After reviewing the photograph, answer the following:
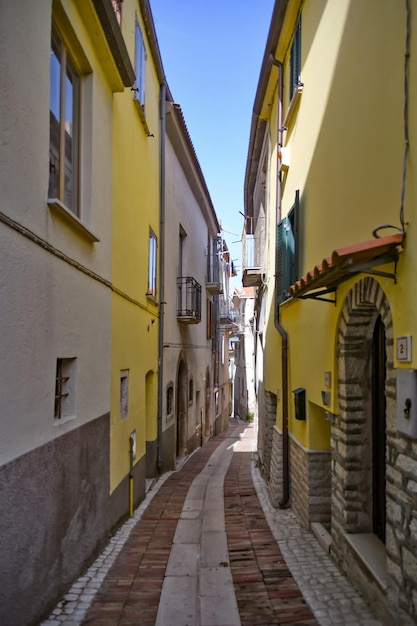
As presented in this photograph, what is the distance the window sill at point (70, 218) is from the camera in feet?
14.2

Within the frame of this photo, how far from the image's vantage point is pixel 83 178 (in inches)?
224

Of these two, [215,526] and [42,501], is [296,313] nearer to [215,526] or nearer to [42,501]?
[215,526]

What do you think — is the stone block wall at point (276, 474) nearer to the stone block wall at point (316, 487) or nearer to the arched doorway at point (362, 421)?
the stone block wall at point (316, 487)

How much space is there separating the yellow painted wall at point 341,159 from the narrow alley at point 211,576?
4.95 feet

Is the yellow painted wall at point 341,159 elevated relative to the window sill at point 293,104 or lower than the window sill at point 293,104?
lower

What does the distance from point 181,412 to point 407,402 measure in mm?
11463

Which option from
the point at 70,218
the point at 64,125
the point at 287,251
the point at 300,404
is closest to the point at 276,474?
the point at 300,404

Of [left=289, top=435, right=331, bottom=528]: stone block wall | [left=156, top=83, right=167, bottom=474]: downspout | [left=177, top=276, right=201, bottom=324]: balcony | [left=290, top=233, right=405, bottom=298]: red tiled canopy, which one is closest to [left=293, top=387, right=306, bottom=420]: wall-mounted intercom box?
[left=289, top=435, right=331, bottom=528]: stone block wall

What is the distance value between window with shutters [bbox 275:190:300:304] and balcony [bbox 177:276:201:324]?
4069mm

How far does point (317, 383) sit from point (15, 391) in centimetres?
411

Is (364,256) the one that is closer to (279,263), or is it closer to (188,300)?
(279,263)

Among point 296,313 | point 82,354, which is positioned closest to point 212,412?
point 296,313

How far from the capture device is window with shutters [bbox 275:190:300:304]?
7.92 metres

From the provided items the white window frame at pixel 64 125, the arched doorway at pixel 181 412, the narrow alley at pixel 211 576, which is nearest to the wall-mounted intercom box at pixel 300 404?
the narrow alley at pixel 211 576
